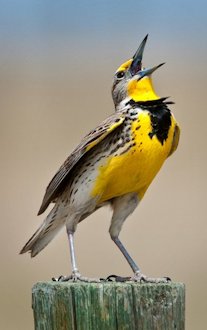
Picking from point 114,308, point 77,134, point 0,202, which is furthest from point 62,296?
point 77,134

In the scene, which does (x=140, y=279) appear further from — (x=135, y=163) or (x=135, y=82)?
(x=135, y=82)

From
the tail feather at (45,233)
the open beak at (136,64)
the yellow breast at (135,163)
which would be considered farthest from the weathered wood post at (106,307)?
the open beak at (136,64)

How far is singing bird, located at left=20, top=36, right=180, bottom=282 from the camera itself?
174 inches

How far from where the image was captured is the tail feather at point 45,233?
4.76 metres

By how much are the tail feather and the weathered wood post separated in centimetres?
107

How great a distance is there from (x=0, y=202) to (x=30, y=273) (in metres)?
0.98

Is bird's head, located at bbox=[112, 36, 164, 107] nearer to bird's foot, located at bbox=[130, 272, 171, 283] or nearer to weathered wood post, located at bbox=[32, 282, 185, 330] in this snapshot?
bird's foot, located at bbox=[130, 272, 171, 283]

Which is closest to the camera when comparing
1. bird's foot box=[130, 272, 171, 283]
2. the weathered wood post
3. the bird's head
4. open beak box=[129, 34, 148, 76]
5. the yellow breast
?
the weathered wood post

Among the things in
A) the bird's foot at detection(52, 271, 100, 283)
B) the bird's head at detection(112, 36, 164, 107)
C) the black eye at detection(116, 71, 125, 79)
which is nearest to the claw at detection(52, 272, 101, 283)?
the bird's foot at detection(52, 271, 100, 283)

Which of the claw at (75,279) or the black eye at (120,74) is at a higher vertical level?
the black eye at (120,74)

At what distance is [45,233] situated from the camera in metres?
4.80

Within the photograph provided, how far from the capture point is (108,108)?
9023mm

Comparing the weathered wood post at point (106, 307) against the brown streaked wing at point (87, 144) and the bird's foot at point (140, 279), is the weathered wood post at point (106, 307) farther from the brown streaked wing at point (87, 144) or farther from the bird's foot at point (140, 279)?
the brown streaked wing at point (87, 144)

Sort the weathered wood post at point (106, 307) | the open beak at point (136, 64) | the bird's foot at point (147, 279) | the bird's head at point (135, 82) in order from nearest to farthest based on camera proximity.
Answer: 1. the weathered wood post at point (106, 307)
2. the bird's foot at point (147, 279)
3. the bird's head at point (135, 82)
4. the open beak at point (136, 64)
